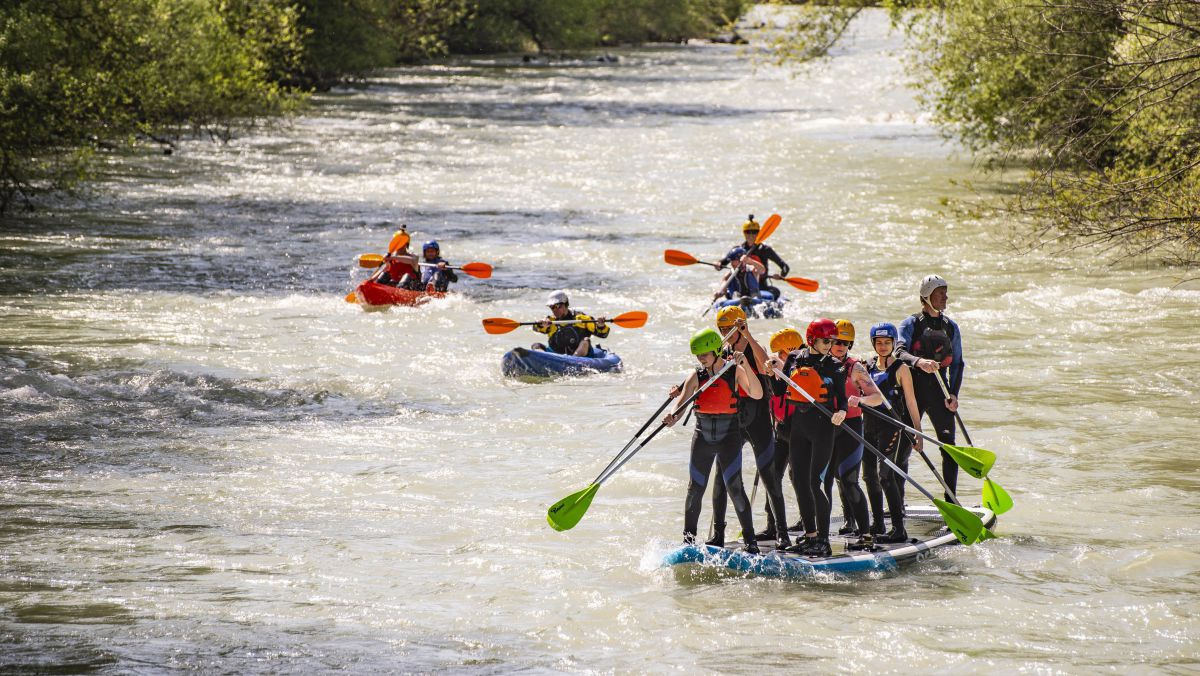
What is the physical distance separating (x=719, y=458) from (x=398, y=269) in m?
12.1

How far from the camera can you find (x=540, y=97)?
181 feet

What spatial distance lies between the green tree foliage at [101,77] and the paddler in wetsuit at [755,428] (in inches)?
654

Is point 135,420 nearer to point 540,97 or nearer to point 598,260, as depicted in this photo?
point 598,260

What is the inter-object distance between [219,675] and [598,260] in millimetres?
17806

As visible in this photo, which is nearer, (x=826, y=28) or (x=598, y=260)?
(x=598, y=260)

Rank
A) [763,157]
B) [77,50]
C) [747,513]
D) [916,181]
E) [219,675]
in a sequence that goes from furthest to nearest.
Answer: [763,157]
[916,181]
[77,50]
[747,513]
[219,675]

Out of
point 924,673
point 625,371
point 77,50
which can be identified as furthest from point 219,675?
point 77,50

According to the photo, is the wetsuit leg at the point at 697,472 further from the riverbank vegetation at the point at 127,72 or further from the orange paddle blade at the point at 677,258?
the riverbank vegetation at the point at 127,72

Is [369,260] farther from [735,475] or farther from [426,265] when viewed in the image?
[735,475]

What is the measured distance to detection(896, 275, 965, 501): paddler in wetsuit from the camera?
10.4 meters

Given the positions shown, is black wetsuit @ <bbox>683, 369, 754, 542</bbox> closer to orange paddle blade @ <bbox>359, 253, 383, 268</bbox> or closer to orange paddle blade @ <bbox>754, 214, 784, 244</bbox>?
orange paddle blade @ <bbox>754, 214, 784, 244</bbox>

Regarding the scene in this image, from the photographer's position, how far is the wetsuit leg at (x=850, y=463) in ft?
31.9

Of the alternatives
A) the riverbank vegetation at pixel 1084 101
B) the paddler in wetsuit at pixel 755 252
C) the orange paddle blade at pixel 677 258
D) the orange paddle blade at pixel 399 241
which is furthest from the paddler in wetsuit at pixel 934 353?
Answer: the orange paddle blade at pixel 399 241

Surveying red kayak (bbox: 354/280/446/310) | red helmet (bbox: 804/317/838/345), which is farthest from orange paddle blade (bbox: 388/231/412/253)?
red helmet (bbox: 804/317/838/345)
